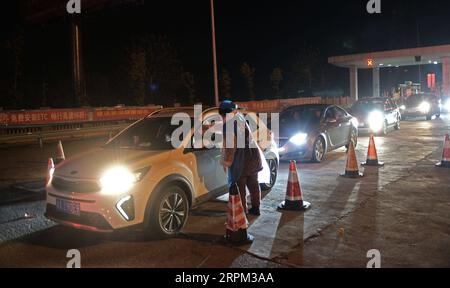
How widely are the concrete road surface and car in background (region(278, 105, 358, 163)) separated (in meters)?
2.05

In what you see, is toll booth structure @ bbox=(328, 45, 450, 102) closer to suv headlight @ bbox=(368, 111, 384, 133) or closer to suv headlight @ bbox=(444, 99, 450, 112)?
suv headlight @ bbox=(444, 99, 450, 112)

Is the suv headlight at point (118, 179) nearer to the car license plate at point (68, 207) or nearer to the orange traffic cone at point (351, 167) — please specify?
the car license plate at point (68, 207)

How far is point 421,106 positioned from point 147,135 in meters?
23.1

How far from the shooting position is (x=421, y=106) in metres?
26.9

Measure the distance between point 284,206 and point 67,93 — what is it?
34.8 meters

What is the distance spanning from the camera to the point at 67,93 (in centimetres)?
3906

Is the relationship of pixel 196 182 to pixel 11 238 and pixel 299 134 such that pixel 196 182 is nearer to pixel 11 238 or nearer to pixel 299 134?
pixel 11 238

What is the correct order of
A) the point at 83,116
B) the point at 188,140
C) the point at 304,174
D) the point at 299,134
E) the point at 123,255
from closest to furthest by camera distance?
the point at 123,255 → the point at 188,140 → the point at 304,174 → the point at 299,134 → the point at 83,116

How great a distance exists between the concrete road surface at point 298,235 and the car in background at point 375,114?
9.15 metres

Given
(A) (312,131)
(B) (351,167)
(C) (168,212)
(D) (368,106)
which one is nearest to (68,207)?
(C) (168,212)

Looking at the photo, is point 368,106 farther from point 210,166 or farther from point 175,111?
point 210,166

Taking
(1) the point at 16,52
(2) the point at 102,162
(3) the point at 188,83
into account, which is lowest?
(2) the point at 102,162

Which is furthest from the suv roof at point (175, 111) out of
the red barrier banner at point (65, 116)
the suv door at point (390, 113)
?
the suv door at point (390, 113)
